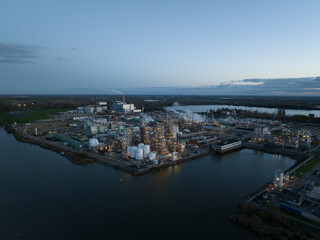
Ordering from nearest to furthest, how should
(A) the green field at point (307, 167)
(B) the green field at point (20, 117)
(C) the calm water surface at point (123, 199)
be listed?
(C) the calm water surface at point (123, 199)
(A) the green field at point (307, 167)
(B) the green field at point (20, 117)

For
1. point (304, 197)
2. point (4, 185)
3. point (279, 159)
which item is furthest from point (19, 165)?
point (279, 159)

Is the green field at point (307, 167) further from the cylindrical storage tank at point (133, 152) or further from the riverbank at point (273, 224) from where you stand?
the cylindrical storage tank at point (133, 152)

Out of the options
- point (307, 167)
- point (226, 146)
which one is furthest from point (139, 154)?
point (307, 167)

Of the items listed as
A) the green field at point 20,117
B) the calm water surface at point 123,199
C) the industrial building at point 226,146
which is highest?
the green field at point 20,117

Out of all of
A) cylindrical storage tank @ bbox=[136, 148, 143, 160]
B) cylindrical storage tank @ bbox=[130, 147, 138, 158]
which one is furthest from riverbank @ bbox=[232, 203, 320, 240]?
cylindrical storage tank @ bbox=[130, 147, 138, 158]

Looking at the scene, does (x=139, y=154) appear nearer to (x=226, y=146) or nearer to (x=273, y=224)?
(x=226, y=146)

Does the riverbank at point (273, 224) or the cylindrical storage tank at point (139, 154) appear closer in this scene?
the riverbank at point (273, 224)

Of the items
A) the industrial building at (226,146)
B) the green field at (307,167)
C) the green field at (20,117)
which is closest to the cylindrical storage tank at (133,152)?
the industrial building at (226,146)
